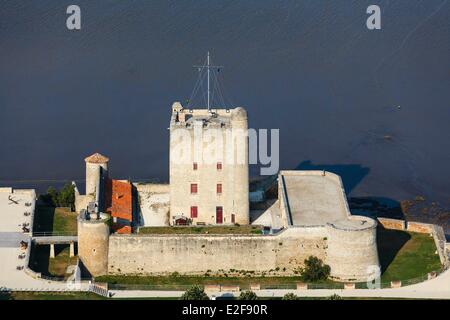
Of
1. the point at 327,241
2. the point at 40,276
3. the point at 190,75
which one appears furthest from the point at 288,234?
the point at 190,75

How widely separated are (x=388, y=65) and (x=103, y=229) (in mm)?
49715

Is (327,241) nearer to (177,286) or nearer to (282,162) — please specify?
(177,286)

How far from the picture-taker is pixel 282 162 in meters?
103

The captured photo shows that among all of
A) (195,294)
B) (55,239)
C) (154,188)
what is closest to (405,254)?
(195,294)

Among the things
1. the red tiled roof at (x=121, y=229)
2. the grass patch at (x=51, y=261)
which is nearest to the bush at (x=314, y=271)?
the red tiled roof at (x=121, y=229)

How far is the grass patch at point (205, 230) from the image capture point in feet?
263

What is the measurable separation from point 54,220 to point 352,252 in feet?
68.3

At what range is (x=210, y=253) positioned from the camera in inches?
3081

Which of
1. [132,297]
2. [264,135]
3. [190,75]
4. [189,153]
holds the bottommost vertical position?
[132,297]

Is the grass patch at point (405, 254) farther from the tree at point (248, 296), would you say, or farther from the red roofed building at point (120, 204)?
the red roofed building at point (120, 204)

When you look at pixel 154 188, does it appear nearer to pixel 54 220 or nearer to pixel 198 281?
pixel 54 220

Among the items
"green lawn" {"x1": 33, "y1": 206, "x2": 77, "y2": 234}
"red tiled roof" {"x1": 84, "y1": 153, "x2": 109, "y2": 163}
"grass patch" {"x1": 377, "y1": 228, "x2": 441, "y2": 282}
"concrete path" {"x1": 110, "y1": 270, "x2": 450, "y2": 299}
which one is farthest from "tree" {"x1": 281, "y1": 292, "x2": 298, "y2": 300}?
"red tiled roof" {"x1": 84, "y1": 153, "x2": 109, "y2": 163}

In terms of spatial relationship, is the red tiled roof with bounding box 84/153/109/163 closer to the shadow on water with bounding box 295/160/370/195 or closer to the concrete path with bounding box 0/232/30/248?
the concrete path with bounding box 0/232/30/248

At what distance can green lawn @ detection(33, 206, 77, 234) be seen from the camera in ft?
274
